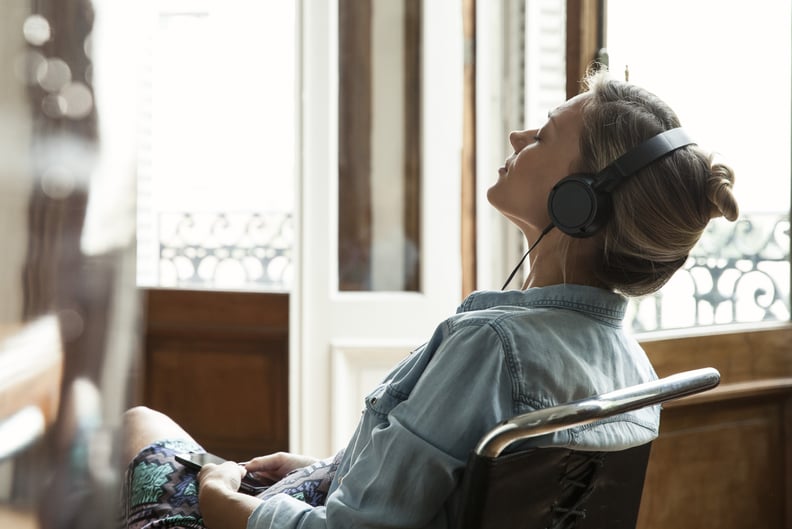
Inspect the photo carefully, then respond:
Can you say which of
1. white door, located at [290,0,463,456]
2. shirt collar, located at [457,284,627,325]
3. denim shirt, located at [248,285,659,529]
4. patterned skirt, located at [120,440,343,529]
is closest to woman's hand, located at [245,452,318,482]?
patterned skirt, located at [120,440,343,529]

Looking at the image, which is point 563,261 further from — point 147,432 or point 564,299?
point 147,432

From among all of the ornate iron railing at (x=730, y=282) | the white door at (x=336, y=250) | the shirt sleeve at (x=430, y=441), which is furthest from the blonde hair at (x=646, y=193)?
the white door at (x=336, y=250)

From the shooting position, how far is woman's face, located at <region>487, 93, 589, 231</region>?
1.19 m

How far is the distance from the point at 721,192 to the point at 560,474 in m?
0.39

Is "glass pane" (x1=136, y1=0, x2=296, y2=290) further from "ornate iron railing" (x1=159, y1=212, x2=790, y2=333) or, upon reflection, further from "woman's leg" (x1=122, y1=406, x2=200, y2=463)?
"woman's leg" (x1=122, y1=406, x2=200, y2=463)

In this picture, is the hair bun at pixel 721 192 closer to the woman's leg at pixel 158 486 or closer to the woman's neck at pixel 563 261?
the woman's neck at pixel 563 261

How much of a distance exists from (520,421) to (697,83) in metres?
1.66

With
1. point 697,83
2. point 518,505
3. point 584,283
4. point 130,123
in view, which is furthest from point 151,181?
point 130,123

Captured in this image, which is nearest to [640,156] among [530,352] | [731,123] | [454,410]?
[530,352]

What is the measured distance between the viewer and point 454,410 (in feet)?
3.18

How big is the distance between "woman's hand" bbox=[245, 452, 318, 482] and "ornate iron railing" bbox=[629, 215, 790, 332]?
1.09m

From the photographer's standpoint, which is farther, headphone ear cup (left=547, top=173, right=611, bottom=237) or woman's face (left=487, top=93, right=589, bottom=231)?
woman's face (left=487, top=93, right=589, bottom=231)

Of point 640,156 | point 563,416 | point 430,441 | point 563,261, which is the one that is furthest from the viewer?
point 563,261

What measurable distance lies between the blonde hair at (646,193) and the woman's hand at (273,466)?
0.60 meters
